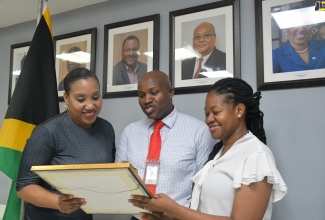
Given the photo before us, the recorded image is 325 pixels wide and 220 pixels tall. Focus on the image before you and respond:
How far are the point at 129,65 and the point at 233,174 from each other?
4.66 ft

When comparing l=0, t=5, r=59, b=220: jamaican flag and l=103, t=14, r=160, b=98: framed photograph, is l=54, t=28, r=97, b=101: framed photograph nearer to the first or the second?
l=103, t=14, r=160, b=98: framed photograph

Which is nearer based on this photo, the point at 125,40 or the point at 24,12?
the point at 125,40

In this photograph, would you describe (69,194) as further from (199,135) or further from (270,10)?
(270,10)

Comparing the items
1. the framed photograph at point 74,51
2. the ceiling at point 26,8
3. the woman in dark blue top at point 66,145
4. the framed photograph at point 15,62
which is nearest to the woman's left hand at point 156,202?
the woman in dark blue top at point 66,145

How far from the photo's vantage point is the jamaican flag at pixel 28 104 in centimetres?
194

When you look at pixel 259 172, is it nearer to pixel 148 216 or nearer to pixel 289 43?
pixel 148 216

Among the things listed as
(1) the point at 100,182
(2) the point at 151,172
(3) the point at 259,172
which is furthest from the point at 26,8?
(3) the point at 259,172

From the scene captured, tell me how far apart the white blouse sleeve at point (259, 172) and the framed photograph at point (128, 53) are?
125cm

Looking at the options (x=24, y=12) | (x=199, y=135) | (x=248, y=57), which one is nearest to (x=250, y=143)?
(x=199, y=135)

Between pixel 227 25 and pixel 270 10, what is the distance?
10.5 inches

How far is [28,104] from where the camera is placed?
2.04 metres

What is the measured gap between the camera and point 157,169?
1.62m

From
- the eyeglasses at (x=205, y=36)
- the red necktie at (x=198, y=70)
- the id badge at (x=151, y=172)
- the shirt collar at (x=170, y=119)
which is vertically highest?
the eyeglasses at (x=205, y=36)

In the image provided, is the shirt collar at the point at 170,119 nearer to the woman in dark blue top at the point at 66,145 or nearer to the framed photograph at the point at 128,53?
the woman in dark blue top at the point at 66,145
